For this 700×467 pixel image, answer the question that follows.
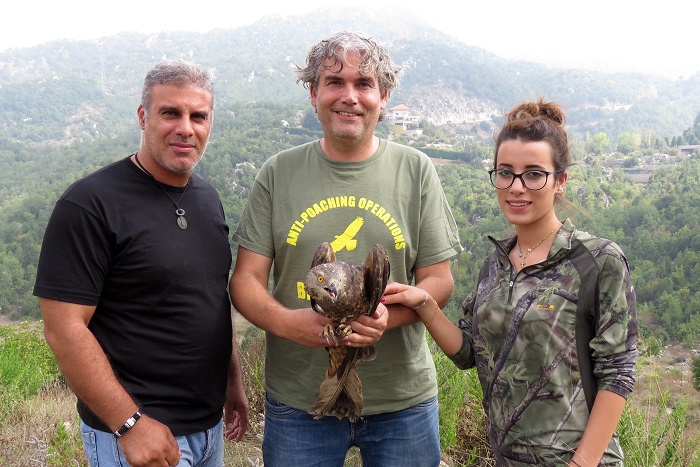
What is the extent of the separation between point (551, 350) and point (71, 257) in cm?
204

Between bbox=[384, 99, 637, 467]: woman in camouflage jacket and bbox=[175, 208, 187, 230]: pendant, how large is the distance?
40.7 inches

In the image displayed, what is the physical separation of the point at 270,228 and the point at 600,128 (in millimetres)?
123527

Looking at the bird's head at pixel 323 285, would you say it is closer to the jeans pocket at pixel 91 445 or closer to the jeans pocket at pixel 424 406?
the jeans pocket at pixel 424 406

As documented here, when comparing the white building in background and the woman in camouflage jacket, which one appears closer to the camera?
the woman in camouflage jacket

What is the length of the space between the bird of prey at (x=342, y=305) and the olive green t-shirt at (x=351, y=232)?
0.81ft

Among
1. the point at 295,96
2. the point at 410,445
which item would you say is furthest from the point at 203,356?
the point at 295,96

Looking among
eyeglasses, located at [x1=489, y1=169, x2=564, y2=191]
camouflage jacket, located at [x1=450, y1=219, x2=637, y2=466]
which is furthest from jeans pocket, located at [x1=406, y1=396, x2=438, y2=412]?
eyeglasses, located at [x1=489, y1=169, x2=564, y2=191]

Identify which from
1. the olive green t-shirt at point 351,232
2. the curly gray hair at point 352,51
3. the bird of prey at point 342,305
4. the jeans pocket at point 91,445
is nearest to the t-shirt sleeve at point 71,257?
the jeans pocket at point 91,445

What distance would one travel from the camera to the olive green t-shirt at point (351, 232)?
2.85 meters

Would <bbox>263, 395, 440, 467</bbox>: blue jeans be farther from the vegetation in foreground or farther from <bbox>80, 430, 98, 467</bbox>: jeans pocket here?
the vegetation in foreground

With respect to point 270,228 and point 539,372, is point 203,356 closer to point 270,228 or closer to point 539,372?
point 270,228

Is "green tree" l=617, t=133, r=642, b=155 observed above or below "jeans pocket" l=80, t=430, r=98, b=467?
above

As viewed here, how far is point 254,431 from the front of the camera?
216 inches

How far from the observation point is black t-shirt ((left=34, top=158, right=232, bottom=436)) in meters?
2.38
